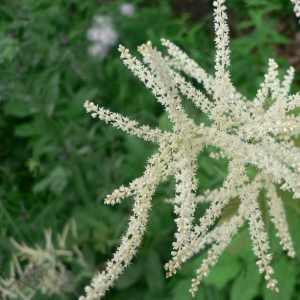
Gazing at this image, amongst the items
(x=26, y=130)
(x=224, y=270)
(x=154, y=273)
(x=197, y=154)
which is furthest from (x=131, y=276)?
(x=197, y=154)

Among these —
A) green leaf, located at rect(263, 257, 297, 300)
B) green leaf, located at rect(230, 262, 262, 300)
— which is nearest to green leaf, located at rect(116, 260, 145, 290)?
green leaf, located at rect(230, 262, 262, 300)

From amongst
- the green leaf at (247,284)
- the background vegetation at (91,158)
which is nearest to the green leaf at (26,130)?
→ the background vegetation at (91,158)

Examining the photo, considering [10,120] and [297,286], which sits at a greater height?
[10,120]

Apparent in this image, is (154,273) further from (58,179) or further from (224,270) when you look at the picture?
(58,179)

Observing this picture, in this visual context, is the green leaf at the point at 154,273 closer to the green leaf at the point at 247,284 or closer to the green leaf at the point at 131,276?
the green leaf at the point at 131,276

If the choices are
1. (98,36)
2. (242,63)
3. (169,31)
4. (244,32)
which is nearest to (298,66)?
(244,32)

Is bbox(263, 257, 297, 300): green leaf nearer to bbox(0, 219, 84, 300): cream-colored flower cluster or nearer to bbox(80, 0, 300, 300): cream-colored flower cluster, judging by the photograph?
bbox(80, 0, 300, 300): cream-colored flower cluster

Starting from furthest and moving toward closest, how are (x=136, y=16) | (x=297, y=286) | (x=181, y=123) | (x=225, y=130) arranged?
(x=136, y=16)
(x=297, y=286)
(x=225, y=130)
(x=181, y=123)

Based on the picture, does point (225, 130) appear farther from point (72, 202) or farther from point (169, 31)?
point (169, 31)
